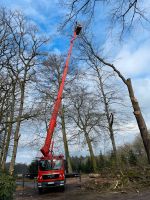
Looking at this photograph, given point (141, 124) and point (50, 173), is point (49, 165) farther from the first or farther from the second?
point (141, 124)

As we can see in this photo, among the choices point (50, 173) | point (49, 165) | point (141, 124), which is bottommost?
point (50, 173)

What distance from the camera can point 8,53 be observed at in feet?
49.6

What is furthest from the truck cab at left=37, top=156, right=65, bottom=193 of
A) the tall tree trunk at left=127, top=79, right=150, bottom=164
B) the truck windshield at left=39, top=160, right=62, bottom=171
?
the tall tree trunk at left=127, top=79, right=150, bottom=164

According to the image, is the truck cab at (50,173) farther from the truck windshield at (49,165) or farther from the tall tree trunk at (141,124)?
the tall tree trunk at (141,124)

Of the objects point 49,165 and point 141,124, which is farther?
point 49,165

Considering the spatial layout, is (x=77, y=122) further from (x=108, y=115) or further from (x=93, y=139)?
(x=108, y=115)

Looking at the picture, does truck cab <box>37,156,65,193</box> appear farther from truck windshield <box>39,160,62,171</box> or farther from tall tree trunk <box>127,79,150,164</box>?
tall tree trunk <box>127,79,150,164</box>

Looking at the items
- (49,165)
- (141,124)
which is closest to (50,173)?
(49,165)

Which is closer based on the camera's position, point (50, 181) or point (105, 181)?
point (105, 181)

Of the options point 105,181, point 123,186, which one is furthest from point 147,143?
point 105,181

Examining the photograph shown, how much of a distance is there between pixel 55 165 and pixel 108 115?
41.3 feet

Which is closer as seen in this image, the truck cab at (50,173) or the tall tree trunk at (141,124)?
the tall tree trunk at (141,124)

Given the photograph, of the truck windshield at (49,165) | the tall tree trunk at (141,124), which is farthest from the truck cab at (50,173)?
the tall tree trunk at (141,124)

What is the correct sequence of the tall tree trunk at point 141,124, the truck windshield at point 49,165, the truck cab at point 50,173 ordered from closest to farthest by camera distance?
the tall tree trunk at point 141,124 < the truck cab at point 50,173 < the truck windshield at point 49,165
